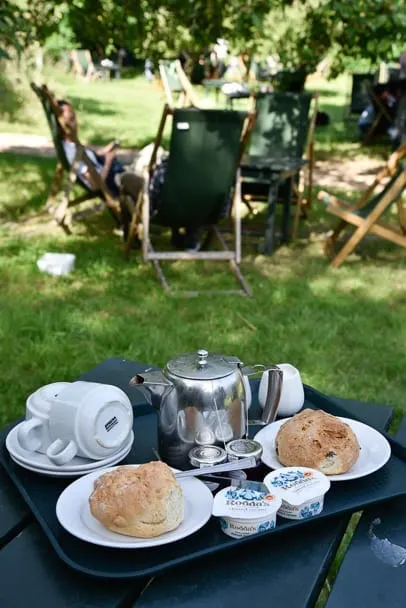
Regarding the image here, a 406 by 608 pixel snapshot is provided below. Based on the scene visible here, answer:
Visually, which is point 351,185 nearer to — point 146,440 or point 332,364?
point 332,364

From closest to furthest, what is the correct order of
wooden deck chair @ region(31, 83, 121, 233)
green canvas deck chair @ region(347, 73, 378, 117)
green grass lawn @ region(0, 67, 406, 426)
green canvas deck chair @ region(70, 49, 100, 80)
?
1. green grass lawn @ region(0, 67, 406, 426)
2. wooden deck chair @ region(31, 83, 121, 233)
3. green canvas deck chair @ region(347, 73, 378, 117)
4. green canvas deck chair @ region(70, 49, 100, 80)

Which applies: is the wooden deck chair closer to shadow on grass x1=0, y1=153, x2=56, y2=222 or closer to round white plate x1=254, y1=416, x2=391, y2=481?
shadow on grass x1=0, y1=153, x2=56, y2=222

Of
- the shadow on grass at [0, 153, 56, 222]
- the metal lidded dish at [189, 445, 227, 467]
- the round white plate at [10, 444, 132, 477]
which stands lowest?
the shadow on grass at [0, 153, 56, 222]

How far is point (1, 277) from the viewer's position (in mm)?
4848

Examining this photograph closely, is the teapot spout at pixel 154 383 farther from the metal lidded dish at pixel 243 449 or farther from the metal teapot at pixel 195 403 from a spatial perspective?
the metal lidded dish at pixel 243 449

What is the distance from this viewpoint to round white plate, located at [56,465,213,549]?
3.96 feet

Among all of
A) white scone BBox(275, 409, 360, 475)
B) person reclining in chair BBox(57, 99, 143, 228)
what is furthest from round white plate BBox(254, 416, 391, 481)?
person reclining in chair BBox(57, 99, 143, 228)

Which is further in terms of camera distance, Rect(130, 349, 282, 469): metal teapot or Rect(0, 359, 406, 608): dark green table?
Rect(130, 349, 282, 469): metal teapot

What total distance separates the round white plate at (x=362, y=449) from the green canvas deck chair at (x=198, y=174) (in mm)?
3051

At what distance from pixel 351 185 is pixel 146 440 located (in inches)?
288

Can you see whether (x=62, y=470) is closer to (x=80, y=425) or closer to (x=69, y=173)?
(x=80, y=425)

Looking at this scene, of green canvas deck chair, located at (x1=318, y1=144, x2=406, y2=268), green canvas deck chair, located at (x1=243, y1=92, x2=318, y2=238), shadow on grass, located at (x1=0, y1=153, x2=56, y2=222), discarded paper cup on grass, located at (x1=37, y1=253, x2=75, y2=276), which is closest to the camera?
discarded paper cup on grass, located at (x1=37, y1=253, x2=75, y2=276)

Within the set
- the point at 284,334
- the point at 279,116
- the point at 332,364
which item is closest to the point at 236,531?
the point at 332,364

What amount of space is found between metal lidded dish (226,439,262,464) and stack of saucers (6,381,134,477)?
8.6 inches
